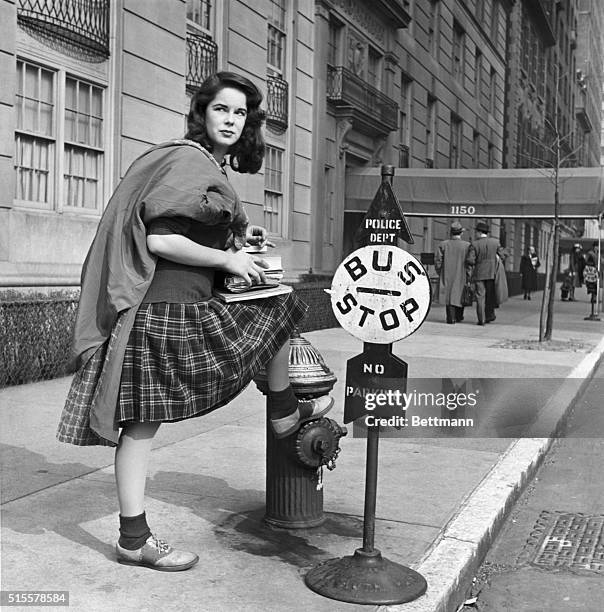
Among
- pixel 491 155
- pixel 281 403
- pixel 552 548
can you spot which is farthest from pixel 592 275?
pixel 281 403

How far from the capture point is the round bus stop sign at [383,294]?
11.6ft

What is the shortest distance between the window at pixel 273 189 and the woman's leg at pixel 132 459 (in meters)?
15.2

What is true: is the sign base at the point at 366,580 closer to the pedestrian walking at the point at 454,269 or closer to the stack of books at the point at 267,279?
the stack of books at the point at 267,279

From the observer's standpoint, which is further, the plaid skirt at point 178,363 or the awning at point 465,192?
the awning at point 465,192

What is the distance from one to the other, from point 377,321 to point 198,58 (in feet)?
41.5

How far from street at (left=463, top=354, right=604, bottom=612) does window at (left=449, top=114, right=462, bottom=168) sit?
87.1ft

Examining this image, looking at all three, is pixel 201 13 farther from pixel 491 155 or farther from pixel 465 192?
pixel 491 155

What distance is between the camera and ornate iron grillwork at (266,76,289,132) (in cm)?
1857

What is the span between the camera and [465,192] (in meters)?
23.3

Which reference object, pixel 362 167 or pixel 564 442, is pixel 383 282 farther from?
pixel 362 167

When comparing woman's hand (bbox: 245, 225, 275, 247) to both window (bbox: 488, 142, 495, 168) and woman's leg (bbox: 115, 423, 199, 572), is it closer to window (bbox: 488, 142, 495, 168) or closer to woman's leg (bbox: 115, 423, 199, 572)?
woman's leg (bbox: 115, 423, 199, 572)

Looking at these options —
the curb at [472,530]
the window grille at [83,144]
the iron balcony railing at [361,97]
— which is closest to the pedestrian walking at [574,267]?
the iron balcony railing at [361,97]

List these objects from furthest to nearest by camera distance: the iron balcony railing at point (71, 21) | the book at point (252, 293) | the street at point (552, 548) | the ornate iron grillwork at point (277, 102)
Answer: the ornate iron grillwork at point (277, 102), the iron balcony railing at point (71, 21), the street at point (552, 548), the book at point (252, 293)

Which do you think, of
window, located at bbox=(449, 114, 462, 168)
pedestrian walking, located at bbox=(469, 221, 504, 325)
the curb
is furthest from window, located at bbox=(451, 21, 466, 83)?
the curb
